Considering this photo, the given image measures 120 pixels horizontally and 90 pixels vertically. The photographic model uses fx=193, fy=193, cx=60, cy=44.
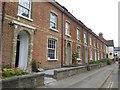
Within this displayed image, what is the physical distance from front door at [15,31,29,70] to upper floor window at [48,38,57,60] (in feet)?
12.0

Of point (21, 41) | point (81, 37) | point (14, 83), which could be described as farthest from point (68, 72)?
point (81, 37)

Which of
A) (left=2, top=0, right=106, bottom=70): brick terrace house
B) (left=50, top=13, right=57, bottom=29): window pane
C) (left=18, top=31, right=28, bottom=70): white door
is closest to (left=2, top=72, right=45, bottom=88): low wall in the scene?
(left=2, top=0, right=106, bottom=70): brick terrace house

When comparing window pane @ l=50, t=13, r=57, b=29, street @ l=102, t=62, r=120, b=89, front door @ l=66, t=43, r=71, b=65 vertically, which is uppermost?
window pane @ l=50, t=13, r=57, b=29

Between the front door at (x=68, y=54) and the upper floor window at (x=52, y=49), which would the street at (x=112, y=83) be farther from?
the front door at (x=68, y=54)

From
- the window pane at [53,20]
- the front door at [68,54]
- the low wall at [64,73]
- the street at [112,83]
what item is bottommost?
the street at [112,83]

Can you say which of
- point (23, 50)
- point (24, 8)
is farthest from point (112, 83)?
point (24, 8)

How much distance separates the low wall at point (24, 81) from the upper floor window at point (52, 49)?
8177 millimetres

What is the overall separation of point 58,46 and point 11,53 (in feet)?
26.2

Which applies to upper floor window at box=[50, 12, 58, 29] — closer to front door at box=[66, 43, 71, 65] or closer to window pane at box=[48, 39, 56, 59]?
window pane at box=[48, 39, 56, 59]

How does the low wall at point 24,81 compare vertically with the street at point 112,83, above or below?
above

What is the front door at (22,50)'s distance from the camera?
49.0 ft

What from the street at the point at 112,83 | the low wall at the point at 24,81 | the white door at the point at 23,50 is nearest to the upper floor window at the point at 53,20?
the white door at the point at 23,50

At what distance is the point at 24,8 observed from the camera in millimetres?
14688

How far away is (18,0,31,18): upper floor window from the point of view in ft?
46.6
